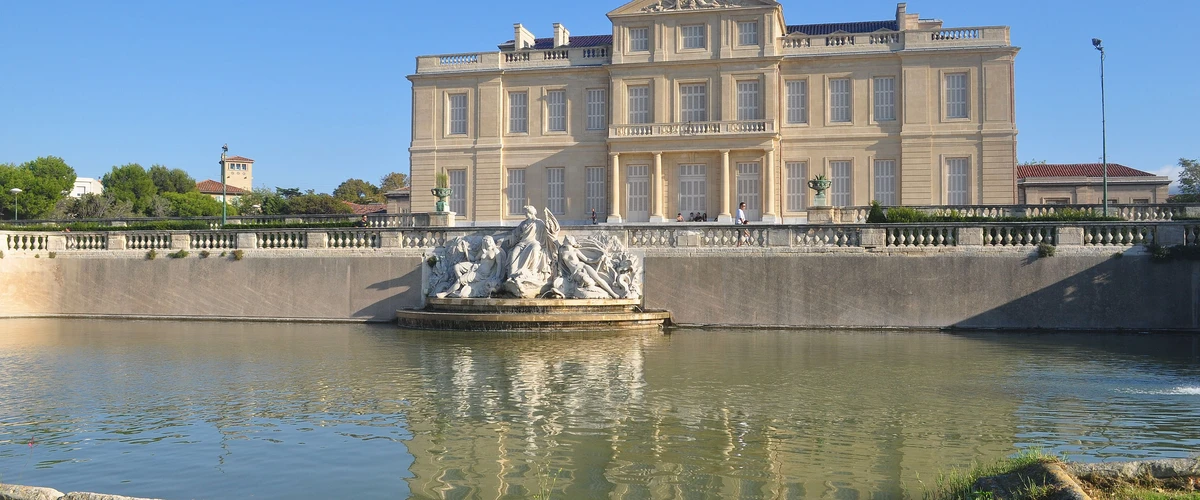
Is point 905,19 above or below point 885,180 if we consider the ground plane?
above

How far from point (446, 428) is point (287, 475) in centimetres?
206

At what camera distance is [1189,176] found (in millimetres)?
62188

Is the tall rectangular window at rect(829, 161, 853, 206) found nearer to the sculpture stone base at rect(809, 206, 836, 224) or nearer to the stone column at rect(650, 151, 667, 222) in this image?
the stone column at rect(650, 151, 667, 222)

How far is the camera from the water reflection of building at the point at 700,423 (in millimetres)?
7668

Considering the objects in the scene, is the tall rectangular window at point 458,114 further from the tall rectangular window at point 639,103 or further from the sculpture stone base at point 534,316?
the sculpture stone base at point 534,316

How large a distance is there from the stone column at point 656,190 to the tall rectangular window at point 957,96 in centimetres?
1090

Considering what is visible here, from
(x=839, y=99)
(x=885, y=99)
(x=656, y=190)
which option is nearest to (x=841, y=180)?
(x=839, y=99)

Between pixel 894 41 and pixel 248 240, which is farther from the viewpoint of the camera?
pixel 894 41

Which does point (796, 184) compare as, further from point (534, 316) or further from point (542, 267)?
point (534, 316)

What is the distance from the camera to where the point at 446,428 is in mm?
9641

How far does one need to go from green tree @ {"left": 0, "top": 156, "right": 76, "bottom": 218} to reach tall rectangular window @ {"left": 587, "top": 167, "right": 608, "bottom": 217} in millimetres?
36870

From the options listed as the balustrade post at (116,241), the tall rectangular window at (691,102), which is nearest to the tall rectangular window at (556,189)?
the tall rectangular window at (691,102)

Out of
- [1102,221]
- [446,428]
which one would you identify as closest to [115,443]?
[446,428]

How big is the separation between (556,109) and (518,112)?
1.60m
